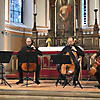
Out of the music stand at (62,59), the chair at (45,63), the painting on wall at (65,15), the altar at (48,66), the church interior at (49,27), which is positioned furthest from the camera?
the painting on wall at (65,15)

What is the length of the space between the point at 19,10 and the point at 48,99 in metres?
9.43

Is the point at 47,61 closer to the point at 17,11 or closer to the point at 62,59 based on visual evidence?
the point at 62,59

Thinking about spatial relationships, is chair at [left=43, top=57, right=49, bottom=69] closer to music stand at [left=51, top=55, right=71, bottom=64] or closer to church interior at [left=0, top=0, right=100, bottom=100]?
church interior at [left=0, top=0, right=100, bottom=100]

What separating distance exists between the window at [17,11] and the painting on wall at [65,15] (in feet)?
8.83

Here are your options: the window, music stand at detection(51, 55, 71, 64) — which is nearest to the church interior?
the window

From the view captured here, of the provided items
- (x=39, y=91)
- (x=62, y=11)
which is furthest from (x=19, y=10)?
(x=39, y=91)

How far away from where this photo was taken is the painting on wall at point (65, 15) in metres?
10.9

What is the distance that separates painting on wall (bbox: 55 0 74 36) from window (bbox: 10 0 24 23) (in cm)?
269

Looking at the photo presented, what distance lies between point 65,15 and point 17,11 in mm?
3282

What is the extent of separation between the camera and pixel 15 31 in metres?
11.6

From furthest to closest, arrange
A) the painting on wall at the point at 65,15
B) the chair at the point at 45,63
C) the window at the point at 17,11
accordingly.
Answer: the window at the point at 17,11 < the painting on wall at the point at 65,15 < the chair at the point at 45,63

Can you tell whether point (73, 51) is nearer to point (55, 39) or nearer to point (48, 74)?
point (48, 74)

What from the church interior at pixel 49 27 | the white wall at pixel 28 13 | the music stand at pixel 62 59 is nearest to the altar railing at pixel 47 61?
the church interior at pixel 49 27

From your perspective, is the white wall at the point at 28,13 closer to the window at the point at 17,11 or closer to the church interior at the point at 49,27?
the church interior at the point at 49,27
